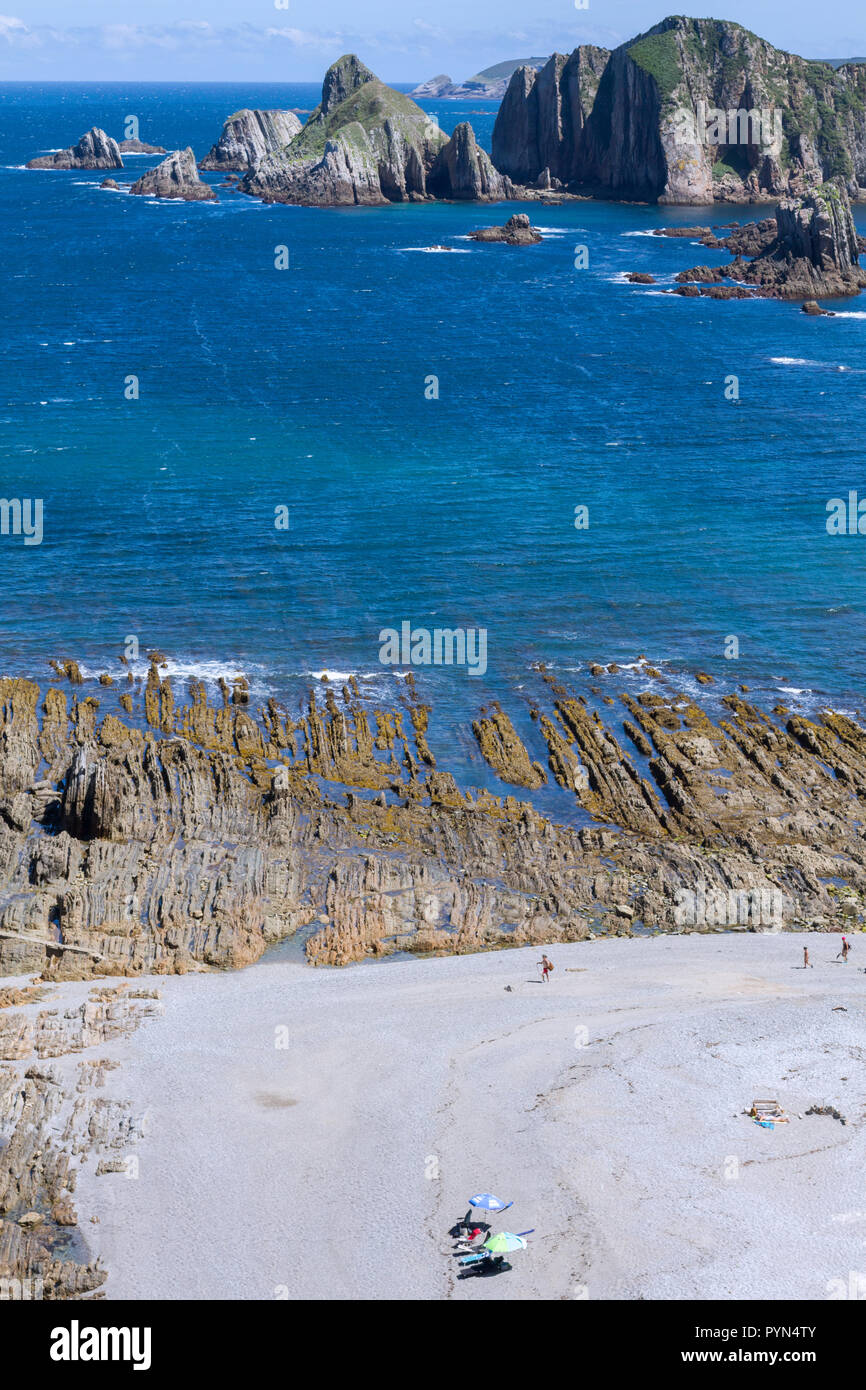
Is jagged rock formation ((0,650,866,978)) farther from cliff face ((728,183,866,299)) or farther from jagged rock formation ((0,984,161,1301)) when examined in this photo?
cliff face ((728,183,866,299))

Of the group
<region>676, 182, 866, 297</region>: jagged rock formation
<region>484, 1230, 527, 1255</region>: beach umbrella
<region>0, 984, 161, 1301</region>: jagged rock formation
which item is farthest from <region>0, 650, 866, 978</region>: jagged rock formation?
<region>676, 182, 866, 297</region>: jagged rock formation

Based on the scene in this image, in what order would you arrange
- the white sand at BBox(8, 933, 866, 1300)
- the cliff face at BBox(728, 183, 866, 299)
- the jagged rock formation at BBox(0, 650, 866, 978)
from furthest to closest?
1. the cliff face at BBox(728, 183, 866, 299)
2. the jagged rock formation at BBox(0, 650, 866, 978)
3. the white sand at BBox(8, 933, 866, 1300)

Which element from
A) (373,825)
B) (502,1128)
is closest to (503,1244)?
(502,1128)

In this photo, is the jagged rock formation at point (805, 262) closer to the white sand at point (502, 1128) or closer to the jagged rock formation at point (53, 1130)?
the white sand at point (502, 1128)

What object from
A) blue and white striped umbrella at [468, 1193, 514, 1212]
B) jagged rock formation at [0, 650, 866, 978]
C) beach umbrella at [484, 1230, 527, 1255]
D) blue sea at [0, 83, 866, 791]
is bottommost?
beach umbrella at [484, 1230, 527, 1255]

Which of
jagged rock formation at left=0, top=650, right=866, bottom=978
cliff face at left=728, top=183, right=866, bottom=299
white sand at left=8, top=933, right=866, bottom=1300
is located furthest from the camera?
→ cliff face at left=728, top=183, right=866, bottom=299

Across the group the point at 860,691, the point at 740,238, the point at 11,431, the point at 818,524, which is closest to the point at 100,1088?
the point at 860,691
